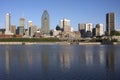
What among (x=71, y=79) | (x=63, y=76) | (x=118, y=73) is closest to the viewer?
(x=71, y=79)

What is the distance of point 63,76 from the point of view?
31453mm

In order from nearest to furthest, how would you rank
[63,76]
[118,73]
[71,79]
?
[71,79]
[63,76]
[118,73]

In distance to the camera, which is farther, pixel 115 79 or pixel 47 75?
pixel 47 75

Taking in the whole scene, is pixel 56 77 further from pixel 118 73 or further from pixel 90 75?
pixel 118 73

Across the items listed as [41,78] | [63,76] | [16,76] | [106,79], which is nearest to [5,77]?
[16,76]

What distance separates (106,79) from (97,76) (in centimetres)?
195

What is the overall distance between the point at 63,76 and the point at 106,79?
4631 mm

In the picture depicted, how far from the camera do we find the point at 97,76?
31.5 metres

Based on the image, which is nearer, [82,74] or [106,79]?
[106,79]

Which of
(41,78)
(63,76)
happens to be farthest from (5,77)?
(63,76)

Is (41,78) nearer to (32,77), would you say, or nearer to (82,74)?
(32,77)

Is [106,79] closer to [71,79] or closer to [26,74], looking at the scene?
[71,79]

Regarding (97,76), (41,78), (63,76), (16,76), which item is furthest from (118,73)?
(16,76)

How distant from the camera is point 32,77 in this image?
31.0m
